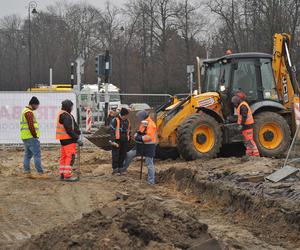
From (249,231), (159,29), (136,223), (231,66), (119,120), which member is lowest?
(249,231)

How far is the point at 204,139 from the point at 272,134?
200 cm

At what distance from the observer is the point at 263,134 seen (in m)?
14.9

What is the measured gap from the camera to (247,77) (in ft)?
48.7

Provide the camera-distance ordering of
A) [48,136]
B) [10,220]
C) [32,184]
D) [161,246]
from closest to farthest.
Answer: [161,246], [10,220], [32,184], [48,136]

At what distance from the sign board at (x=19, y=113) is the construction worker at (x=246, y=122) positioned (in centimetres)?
703

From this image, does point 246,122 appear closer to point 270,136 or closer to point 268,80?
point 270,136

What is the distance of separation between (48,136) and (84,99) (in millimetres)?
2963

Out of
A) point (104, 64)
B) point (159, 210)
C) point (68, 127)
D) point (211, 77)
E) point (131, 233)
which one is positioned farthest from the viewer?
point (104, 64)

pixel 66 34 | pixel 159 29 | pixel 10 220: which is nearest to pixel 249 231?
pixel 10 220

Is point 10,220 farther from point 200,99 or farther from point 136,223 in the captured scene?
point 200,99

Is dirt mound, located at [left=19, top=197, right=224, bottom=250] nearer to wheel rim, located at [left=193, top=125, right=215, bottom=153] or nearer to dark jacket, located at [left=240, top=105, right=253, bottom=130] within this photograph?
dark jacket, located at [left=240, top=105, right=253, bottom=130]

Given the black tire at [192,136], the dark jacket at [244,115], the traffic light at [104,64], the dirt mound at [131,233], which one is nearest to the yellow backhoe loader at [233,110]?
the black tire at [192,136]

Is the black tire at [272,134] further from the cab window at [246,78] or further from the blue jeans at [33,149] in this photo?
the blue jeans at [33,149]

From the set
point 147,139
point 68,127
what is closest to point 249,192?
point 147,139
